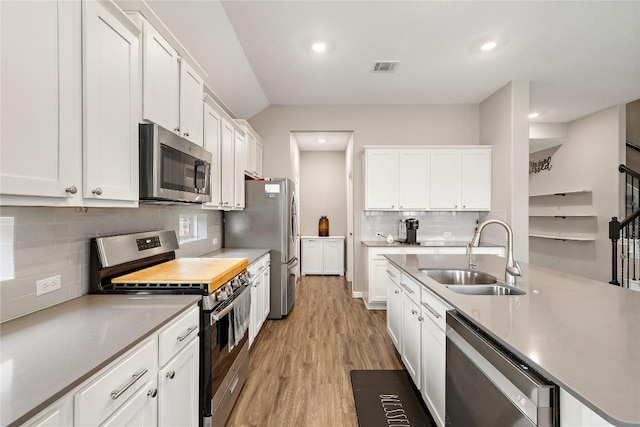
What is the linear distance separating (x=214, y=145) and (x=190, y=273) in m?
1.42

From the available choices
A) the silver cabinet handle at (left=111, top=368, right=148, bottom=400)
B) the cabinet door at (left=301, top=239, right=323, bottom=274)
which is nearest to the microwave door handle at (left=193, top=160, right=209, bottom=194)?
the silver cabinet handle at (left=111, top=368, right=148, bottom=400)

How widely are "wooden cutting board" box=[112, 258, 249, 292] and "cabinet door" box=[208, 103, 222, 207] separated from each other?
71 centimetres

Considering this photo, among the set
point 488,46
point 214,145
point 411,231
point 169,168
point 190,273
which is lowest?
point 190,273

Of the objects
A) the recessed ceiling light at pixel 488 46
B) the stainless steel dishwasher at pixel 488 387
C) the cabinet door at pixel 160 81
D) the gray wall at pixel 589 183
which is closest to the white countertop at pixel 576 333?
the stainless steel dishwasher at pixel 488 387

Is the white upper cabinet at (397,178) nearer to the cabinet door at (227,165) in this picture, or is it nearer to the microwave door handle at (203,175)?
the cabinet door at (227,165)

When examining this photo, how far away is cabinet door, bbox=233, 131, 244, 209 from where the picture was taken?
333 cm

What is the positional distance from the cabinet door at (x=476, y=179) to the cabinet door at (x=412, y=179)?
1.90 ft

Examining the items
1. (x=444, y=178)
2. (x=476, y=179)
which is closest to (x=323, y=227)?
(x=444, y=178)

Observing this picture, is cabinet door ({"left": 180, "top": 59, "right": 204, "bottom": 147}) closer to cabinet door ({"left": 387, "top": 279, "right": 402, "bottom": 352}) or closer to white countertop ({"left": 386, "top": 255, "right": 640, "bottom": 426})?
white countertop ({"left": 386, "top": 255, "right": 640, "bottom": 426})

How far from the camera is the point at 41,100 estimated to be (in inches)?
40.2

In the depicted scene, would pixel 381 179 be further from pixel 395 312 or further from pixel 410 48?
pixel 395 312

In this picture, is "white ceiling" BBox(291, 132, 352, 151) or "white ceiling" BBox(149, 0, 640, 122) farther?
"white ceiling" BBox(291, 132, 352, 151)

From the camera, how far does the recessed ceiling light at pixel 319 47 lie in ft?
9.91

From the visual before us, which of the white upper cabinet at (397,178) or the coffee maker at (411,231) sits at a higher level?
the white upper cabinet at (397,178)
